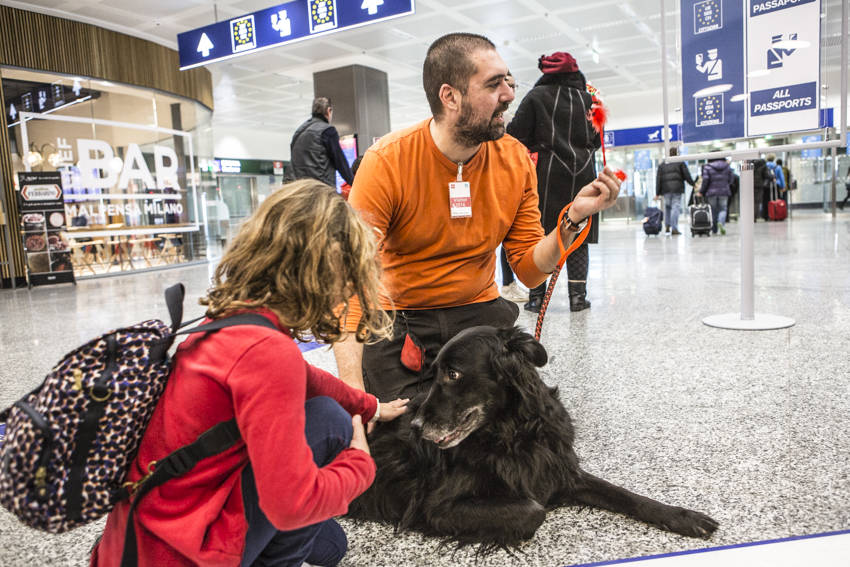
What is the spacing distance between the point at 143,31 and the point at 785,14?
30.4ft

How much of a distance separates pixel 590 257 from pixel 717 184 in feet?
15.8

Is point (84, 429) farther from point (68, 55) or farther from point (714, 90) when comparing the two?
point (68, 55)

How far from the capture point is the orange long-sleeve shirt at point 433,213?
188cm

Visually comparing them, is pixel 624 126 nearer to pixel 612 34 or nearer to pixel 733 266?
pixel 612 34

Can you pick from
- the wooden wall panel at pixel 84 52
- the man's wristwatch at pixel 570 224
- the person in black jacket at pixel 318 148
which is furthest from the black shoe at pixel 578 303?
the wooden wall panel at pixel 84 52

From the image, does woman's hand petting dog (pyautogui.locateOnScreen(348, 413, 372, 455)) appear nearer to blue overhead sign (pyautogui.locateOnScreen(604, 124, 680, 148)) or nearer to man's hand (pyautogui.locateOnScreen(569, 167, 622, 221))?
man's hand (pyautogui.locateOnScreen(569, 167, 622, 221))

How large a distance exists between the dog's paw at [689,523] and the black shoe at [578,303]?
2.96 meters

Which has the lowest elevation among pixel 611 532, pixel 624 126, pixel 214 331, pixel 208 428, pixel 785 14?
pixel 611 532

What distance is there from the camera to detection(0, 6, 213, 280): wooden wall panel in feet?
26.5

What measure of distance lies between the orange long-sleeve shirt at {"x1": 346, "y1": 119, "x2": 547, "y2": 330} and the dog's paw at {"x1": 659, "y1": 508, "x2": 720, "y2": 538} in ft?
2.83

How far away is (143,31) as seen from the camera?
934cm

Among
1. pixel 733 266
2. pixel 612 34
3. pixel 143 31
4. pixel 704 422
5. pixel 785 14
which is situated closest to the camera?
pixel 704 422

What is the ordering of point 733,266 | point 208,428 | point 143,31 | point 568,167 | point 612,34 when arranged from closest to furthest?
point 208,428
point 568,167
point 733,266
point 143,31
point 612,34

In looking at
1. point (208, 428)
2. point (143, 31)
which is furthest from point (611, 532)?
point (143, 31)
